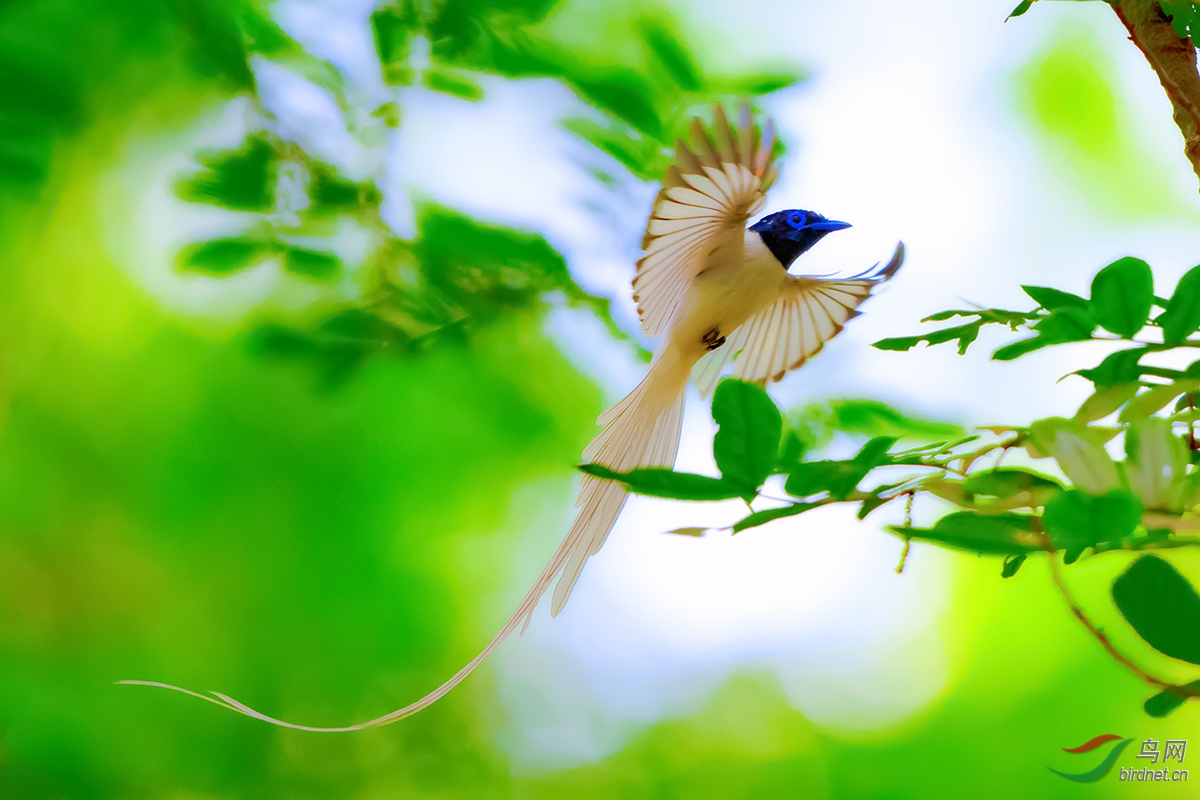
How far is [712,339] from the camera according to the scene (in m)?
0.26

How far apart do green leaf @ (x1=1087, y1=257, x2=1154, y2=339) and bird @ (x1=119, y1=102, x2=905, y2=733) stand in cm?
8

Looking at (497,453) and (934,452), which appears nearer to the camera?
(934,452)

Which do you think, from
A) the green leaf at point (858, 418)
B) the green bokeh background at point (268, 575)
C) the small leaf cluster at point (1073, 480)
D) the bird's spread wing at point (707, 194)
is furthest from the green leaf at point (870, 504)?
the green bokeh background at point (268, 575)

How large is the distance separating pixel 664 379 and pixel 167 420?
0.85m

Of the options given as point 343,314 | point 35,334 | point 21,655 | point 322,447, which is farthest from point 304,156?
point 21,655

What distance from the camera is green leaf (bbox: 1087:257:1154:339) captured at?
0.65 ft

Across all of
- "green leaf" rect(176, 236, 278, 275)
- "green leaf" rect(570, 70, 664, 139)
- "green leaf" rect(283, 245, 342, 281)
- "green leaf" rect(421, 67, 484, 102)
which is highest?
"green leaf" rect(421, 67, 484, 102)

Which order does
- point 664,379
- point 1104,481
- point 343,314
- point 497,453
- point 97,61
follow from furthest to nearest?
1. point 497,453
2. point 97,61
3. point 343,314
4. point 664,379
5. point 1104,481

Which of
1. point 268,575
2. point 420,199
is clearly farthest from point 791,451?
point 268,575

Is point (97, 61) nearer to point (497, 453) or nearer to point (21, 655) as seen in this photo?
point (497, 453)

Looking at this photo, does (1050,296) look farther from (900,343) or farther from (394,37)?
(394,37)

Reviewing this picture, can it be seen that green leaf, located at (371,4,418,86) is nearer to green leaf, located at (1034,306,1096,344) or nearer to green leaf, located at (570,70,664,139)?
green leaf, located at (570,70,664,139)

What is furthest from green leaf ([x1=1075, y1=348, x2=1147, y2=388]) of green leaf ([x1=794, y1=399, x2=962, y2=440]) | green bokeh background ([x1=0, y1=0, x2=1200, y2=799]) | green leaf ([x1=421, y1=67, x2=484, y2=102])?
green bokeh background ([x1=0, y1=0, x2=1200, y2=799])

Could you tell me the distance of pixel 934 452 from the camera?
21cm
